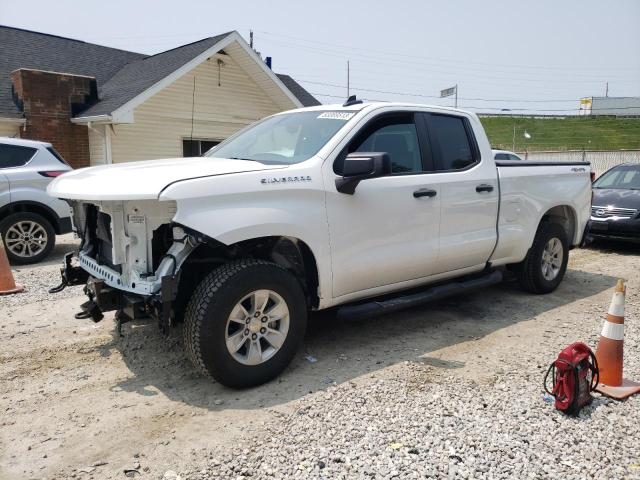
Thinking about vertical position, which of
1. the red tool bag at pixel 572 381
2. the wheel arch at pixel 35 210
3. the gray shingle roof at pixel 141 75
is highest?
the gray shingle roof at pixel 141 75

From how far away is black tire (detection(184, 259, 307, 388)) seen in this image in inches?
132

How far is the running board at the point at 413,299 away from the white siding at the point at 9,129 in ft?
38.9

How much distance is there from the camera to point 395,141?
451cm

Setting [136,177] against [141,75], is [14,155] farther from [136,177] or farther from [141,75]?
[141,75]

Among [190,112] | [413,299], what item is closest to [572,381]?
[413,299]

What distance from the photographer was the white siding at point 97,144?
13080 millimetres

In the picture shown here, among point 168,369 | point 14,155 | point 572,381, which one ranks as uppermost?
point 14,155

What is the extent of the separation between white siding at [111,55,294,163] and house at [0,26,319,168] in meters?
Answer: 0.03

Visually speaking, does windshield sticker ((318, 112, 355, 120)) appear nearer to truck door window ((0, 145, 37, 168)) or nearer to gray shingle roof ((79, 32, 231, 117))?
truck door window ((0, 145, 37, 168))

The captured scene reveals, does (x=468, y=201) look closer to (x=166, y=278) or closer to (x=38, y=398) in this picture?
(x=166, y=278)

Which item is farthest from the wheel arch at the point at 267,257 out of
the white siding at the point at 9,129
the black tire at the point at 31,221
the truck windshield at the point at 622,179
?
the white siding at the point at 9,129

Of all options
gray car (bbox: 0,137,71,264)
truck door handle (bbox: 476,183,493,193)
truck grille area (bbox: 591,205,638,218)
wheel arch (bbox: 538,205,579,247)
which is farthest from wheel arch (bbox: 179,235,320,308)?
truck grille area (bbox: 591,205,638,218)

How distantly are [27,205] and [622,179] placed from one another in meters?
10.4

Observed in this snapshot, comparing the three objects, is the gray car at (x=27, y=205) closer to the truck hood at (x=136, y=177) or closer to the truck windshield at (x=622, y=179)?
the truck hood at (x=136, y=177)
